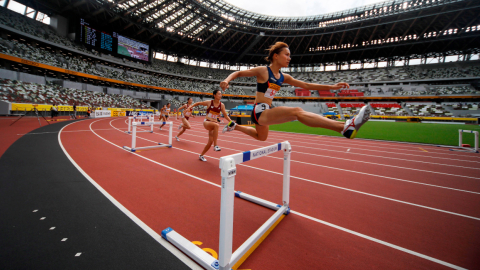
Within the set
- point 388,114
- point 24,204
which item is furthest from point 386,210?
point 388,114

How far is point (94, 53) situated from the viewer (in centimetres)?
3988

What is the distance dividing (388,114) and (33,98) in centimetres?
6245

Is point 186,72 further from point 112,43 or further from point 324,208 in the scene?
point 324,208

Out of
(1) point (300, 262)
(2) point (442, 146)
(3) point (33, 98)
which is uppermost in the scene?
(3) point (33, 98)

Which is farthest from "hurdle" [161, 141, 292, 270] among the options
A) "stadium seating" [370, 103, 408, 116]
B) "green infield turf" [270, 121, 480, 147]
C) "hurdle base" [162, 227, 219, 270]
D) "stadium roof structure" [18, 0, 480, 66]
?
"stadium seating" [370, 103, 408, 116]

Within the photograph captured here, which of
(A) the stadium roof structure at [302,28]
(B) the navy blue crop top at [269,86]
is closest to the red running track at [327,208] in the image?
(B) the navy blue crop top at [269,86]

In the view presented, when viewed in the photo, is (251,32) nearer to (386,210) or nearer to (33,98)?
(33,98)

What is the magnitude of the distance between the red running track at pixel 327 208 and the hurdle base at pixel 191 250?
0.18m

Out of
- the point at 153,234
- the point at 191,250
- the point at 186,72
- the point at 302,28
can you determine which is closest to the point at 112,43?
the point at 186,72

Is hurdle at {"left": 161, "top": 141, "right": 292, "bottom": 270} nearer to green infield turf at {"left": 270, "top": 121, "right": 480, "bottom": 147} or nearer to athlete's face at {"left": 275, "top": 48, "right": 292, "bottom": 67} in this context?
athlete's face at {"left": 275, "top": 48, "right": 292, "bottom": 67}

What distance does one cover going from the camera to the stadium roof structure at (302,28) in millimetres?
35438

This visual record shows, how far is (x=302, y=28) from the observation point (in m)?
46.6

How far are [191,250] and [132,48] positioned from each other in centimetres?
5500

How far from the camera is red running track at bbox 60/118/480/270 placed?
2271mm
